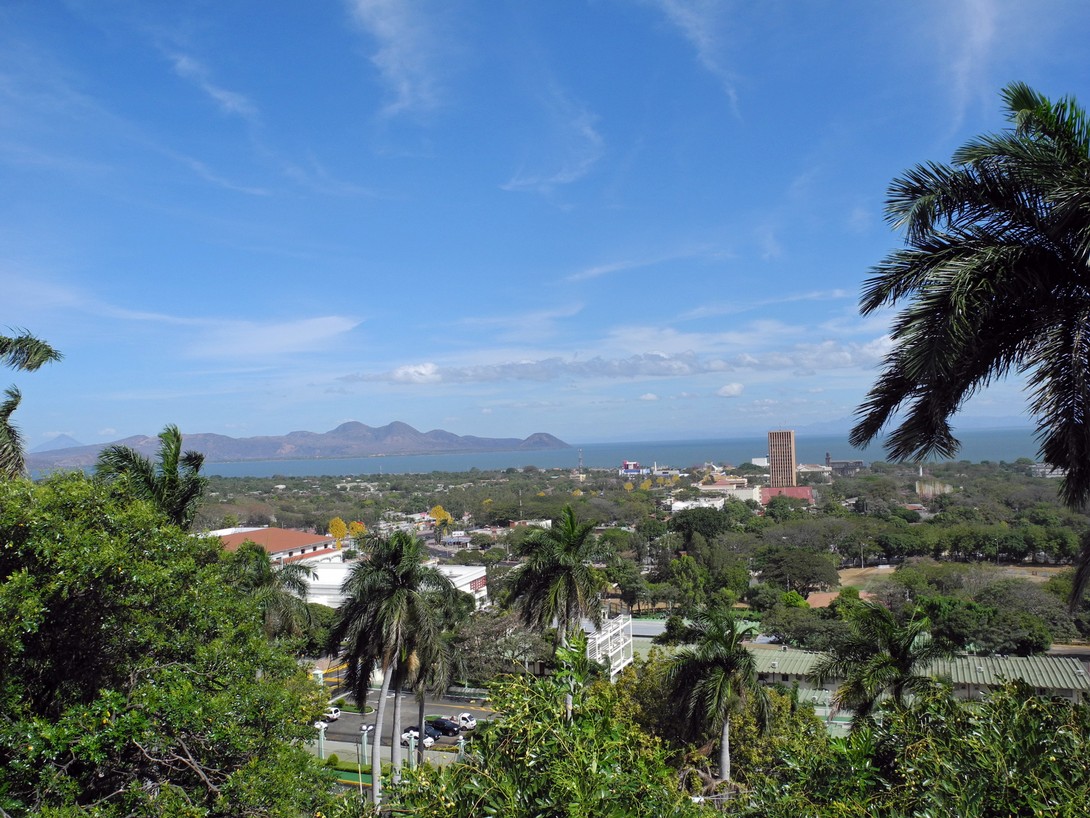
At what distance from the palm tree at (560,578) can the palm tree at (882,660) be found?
4.87 m

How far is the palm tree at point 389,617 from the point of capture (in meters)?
14.0

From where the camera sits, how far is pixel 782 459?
436 ft

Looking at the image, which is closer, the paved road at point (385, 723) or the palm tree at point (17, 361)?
the palm tree at point (17, 361)

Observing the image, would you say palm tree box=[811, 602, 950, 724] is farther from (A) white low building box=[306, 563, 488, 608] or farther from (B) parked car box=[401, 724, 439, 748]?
(A) white low building box=[306, 563, 488, 608]

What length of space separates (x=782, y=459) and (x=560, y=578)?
125m

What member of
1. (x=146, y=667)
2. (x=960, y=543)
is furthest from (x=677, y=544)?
(x=146, y=667)

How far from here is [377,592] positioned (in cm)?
1425

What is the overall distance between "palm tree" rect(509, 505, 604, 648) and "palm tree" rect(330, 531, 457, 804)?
6.31ft

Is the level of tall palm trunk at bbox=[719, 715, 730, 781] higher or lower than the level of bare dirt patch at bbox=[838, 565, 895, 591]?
higher

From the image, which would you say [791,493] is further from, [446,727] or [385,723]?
[385,723]

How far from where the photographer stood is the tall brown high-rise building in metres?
132

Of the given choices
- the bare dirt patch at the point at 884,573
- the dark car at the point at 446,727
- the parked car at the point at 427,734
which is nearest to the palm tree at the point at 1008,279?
the parked car at the point at 427,734

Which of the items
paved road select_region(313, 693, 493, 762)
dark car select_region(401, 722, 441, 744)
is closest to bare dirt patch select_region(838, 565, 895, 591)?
paved road select_region(313, 693, 493, 762)

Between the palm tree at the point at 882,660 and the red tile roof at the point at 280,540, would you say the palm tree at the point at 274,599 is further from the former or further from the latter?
the red tile roof at the point at 280,540
